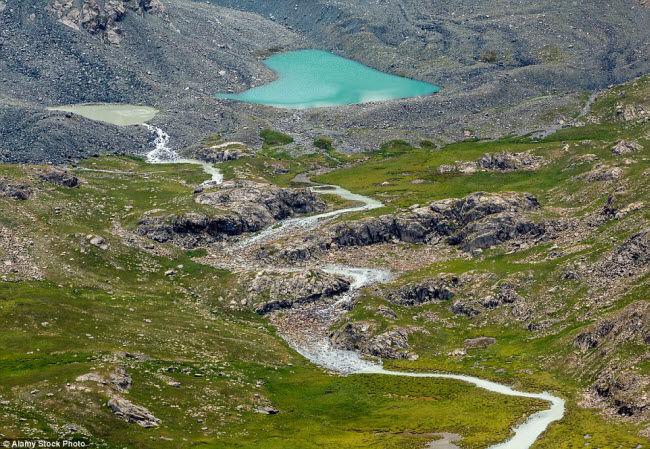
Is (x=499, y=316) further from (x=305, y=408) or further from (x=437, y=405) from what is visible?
(x=305, y=408)

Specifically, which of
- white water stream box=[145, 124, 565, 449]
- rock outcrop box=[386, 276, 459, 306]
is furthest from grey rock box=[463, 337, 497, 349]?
rock outcrop box=[386, 276, 459, 306]

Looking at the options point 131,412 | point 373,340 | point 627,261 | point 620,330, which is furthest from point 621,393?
point 131,412

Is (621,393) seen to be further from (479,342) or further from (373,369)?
(373,369)

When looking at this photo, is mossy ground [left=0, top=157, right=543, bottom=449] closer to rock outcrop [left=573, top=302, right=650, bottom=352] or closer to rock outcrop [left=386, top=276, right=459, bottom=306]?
rock outcrop [left=573, top=302, right=650, bottom=352]

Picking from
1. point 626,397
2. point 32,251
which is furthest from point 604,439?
point 32,251

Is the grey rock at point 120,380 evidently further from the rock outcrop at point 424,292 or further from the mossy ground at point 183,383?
the rock outcrop at point 424,292

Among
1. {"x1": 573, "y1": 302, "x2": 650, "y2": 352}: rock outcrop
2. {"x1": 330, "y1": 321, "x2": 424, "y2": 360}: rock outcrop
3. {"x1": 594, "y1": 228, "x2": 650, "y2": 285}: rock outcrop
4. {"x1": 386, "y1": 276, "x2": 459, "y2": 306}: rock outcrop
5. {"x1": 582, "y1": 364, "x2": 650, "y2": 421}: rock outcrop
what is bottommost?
{"x1": 330, "y1": 321, "x2": 424, "y2": 360}: rock outcrop

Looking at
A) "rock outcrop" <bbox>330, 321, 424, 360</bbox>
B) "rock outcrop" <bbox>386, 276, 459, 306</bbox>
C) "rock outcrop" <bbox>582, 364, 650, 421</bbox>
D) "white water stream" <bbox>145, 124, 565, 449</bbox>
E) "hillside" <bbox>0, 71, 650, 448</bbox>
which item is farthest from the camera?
"rock outcrop" <bbox>386, 276, 459, 306</bbox>

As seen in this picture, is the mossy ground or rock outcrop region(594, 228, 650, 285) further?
rock outcrop region(594, 228, 650, 285)
